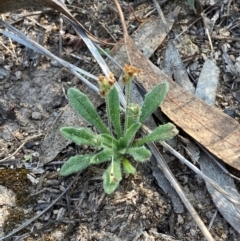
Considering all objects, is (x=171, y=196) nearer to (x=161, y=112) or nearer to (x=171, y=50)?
(x=161, y=112)

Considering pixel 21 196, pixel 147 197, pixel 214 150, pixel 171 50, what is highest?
pixel 171 50

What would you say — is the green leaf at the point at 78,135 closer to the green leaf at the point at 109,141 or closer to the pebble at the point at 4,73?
the green leaf at the point at 109,141

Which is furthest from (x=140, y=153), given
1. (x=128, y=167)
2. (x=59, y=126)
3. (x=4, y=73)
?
(x=4, y=73)

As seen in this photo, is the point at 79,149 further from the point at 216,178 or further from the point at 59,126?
the point at 216,178

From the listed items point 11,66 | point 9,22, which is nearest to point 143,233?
point 11,66

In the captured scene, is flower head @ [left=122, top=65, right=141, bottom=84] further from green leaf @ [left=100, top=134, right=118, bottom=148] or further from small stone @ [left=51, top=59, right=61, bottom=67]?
small stone @ [left=51, top=59, right=61, bottom=67]

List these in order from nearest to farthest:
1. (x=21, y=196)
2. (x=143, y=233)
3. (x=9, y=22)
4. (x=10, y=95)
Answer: (x=143, y=233)
(x=21, y=196)
(x=10, y=95)
(x=9, y=22)

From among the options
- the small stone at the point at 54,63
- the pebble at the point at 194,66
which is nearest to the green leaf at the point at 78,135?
the small stone at the point at 54,63
